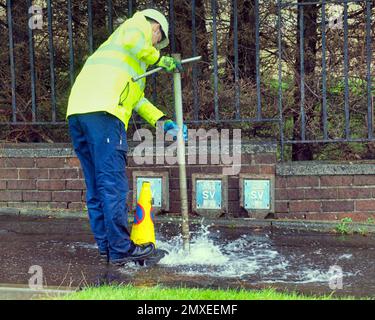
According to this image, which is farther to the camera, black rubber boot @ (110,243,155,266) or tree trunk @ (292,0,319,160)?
tree trunk @ (292,0,319,160)

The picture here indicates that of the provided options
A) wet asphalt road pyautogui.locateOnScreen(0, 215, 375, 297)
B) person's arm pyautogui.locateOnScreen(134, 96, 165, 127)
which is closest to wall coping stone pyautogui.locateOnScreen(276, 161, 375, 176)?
wet asphalt road pyautogui.locateOnScreen(0, 215, 375, 297)

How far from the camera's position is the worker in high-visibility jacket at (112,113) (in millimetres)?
4927

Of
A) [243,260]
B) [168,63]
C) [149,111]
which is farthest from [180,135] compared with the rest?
[243,260]

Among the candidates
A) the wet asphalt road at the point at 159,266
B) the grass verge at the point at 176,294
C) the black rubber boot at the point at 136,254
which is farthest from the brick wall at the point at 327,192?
the grass verge at the point at 176,294

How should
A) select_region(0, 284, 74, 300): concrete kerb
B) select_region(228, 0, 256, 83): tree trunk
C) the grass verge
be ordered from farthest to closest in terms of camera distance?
1. select_region(228, 0, 256, 83): tree trunk
2. select_region(0, 284, 74, 300): concrete kerb
3. the grass verge

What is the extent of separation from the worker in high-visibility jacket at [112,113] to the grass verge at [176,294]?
800 millimetres

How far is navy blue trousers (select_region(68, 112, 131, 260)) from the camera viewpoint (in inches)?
196

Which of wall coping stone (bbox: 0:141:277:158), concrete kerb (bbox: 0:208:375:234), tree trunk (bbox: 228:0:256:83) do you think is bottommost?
concrete kerb (bbox: 0:208:375:234)

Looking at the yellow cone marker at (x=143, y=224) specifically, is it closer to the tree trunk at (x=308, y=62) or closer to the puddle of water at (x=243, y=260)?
the puddle of water at (x=243, y=260)

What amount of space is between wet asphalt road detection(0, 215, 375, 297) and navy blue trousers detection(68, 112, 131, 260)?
0.81ft

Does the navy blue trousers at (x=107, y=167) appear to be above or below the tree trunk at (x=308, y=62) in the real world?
below

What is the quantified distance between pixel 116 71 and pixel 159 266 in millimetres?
1463

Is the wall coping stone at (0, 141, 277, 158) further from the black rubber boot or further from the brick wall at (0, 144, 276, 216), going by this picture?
the black rubber boot

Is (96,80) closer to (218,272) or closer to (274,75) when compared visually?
(218,272)
